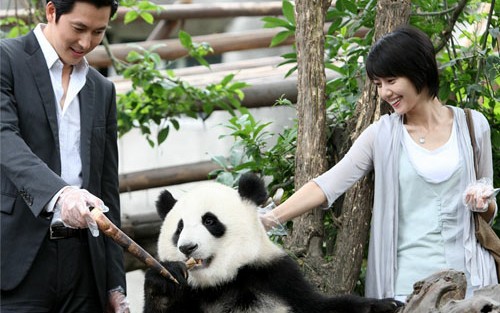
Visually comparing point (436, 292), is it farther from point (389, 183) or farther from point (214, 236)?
point (214, 236)

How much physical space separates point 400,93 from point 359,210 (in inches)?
24.9

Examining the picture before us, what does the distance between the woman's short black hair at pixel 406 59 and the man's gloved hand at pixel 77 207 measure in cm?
120

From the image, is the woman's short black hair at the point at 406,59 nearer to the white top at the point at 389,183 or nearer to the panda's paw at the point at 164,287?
the white top at the point at 389,183

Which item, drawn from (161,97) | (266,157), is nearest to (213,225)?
(266,157)

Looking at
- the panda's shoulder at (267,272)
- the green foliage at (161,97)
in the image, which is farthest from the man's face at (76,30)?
the green foliage at (161,97)

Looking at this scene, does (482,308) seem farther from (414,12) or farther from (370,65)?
(414,12)

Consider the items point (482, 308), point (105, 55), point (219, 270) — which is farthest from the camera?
point (105, 55)

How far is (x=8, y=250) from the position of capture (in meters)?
2.58

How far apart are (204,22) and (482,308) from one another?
394 inches

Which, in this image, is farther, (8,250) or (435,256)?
(435,256)

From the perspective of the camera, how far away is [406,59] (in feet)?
9.96

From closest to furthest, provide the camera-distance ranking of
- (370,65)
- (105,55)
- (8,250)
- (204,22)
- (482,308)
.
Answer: (482,308)
(8,250)
(370,65)
(105,55)
(204,22)

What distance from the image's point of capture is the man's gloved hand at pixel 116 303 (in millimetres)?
2832

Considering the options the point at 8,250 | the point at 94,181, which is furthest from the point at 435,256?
the point at 8,250
